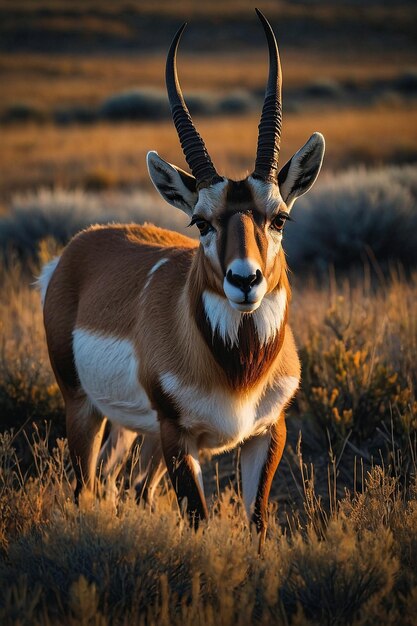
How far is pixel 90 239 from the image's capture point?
5.05 meters

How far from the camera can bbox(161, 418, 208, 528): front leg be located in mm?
3861

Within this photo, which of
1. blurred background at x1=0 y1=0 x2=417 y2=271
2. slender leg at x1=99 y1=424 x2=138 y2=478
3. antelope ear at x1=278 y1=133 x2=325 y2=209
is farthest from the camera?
blurred background at x1=0 y1=0 x2=417 y2=271

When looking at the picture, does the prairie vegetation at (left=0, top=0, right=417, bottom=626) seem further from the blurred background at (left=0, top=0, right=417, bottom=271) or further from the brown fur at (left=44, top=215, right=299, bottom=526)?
the brown fur at (left=44, top=215, right=299, bottom=526)

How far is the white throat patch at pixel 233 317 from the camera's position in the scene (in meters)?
3.82

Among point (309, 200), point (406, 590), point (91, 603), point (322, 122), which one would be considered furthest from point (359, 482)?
point (322, 122)

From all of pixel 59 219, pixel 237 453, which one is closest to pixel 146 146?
pixel 59 219

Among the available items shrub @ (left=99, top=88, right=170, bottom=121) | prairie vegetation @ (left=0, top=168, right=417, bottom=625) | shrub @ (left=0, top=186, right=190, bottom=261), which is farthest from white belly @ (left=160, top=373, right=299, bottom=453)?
shrub @ (left=99, top=88, right=170, bottom=121)

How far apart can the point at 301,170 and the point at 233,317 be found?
0.90 m

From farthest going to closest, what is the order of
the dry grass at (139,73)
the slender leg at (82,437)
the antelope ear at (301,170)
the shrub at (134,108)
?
1. the dry grass at (139,73)
2. the shrub at (134,108)
3. the slender leg at (82,437)
4. the antelope ear at (301,170)

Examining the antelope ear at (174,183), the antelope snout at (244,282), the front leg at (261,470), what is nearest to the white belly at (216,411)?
the front leg at (261,470)

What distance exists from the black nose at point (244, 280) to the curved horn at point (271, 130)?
0.65 meters

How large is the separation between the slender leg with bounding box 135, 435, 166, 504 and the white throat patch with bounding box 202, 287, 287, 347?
46.6 inches

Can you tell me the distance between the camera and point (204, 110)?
104 feet

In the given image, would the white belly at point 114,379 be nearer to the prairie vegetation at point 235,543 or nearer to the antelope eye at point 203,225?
the prairie vegetation at point 235,543
